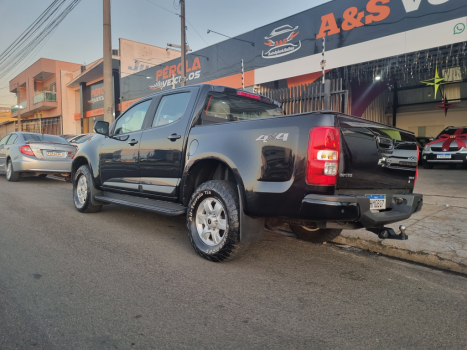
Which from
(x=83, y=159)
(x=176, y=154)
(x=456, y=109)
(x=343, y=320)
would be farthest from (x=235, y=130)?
(x=456, y=109)

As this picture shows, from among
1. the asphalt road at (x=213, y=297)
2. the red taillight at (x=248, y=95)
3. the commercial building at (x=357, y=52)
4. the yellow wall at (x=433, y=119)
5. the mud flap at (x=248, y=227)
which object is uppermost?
the commercial building at (x=357, y=52)

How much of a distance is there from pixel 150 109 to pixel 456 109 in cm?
1901

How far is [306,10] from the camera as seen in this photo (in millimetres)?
11859

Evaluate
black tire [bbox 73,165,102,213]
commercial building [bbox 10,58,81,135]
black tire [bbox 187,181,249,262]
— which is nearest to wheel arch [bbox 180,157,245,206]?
black tire [bbox 187,181,249,262]

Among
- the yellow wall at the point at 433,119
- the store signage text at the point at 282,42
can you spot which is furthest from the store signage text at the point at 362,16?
the yellow wall at the point at 433,119

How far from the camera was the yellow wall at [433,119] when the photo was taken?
18.4 metres

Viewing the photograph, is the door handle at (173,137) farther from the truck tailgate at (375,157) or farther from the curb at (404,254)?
the curb at (404,254)

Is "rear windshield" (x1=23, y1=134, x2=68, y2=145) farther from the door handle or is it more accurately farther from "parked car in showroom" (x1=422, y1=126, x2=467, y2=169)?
"parked car in showroom" (x1=422, y1=126, x2=467, y2=169)

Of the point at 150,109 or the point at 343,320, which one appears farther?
the point at 150,109

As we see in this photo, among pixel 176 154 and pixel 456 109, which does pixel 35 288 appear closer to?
pixel 176 154

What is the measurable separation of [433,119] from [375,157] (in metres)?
19.3

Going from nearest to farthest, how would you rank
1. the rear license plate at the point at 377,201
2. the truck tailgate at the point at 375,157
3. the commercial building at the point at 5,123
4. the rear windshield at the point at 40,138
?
the truck tailgate at the point at 375,157 → the rear license plate at the point at 377,201 → the rear windshield at the point at 40,138 → the commercial building at the point at 5,123

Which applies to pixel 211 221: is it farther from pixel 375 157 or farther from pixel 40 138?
pixel 40 138

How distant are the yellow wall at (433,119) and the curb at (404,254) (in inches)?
684
